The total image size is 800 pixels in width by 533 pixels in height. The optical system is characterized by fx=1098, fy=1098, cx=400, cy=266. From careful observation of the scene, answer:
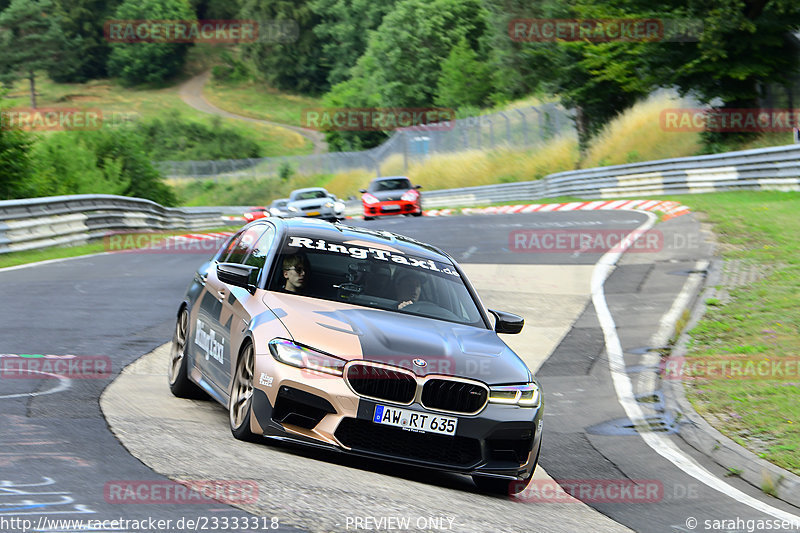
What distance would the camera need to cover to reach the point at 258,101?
14300 cm

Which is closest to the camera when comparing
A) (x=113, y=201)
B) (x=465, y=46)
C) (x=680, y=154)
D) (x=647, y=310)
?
(x=647, y=310)

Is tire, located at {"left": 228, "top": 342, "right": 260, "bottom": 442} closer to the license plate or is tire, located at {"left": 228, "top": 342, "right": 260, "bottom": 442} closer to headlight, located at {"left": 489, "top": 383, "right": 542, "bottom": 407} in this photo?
the license plate

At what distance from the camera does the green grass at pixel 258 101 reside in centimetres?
13600

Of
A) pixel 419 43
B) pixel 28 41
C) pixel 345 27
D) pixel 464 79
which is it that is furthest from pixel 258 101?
pixel 464 79

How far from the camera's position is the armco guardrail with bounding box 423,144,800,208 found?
90.0 ft

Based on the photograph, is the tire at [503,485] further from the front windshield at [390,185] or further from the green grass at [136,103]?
the green grass at [136,103]

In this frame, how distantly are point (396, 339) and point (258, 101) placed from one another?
139 m

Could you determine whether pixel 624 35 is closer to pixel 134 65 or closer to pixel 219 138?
pixel 219 138

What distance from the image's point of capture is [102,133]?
144 ft

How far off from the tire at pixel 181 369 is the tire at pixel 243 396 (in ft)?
4.85

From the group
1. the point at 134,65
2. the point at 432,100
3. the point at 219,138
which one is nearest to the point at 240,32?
the point at 134,65

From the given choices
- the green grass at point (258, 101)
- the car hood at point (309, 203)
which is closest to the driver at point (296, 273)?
the car hood at point (309, 203)

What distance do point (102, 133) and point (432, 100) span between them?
4936cm

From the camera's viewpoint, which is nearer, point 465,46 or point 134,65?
point 465,46
